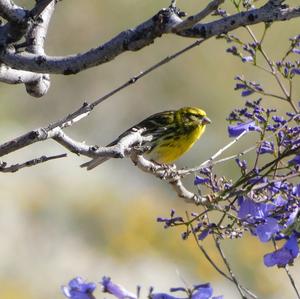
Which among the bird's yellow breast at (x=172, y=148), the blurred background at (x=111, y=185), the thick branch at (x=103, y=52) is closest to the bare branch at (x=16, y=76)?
the thick branch at (x=103, y=52)

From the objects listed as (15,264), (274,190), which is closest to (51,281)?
(15,264)

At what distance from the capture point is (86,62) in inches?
102

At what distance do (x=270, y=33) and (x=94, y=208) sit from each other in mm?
3843

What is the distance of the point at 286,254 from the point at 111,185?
8.52 metres

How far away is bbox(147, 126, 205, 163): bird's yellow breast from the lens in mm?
6051

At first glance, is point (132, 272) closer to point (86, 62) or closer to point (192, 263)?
point (192, 263)

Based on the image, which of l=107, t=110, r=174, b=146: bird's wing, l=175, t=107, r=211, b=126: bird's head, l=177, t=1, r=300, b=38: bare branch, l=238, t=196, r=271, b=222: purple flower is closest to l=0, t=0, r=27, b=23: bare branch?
l=177, t=1, r=300, b=38: bare branch

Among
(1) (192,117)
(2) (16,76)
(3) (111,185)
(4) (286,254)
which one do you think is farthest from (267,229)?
(3) (111,185)

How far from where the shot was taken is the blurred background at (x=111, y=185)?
930 centimetres

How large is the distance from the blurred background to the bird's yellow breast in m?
1.81

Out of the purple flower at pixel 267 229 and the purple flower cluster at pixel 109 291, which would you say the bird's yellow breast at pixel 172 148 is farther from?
the purple flower cluster at pixel 109 291

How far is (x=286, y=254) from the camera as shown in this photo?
2.36 metres

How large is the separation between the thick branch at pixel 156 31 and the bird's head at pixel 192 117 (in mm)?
3742

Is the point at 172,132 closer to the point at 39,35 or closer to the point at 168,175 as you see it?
the point at 168,175
